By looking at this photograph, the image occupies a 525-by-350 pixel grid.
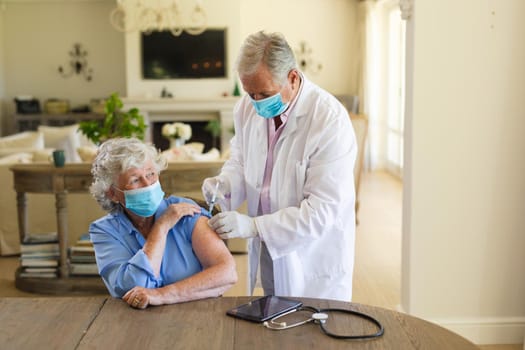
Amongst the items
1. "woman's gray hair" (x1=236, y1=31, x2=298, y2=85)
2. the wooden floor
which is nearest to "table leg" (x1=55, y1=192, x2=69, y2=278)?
the wooden floor

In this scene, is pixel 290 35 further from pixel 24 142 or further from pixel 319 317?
pixel 319 317

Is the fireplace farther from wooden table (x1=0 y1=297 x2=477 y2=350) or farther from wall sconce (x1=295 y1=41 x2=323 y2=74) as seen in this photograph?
wooden table (x1=0 y1=297 x2=477 y2=350)

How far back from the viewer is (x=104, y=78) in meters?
11.0

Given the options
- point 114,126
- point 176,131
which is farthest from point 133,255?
point 176,131

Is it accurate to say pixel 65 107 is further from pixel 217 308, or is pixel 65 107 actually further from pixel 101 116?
pixel 217 308

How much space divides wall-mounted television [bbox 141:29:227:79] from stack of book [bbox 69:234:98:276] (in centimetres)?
602

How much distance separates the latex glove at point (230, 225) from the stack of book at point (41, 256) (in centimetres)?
263

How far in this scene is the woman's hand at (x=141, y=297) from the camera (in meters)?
1.95

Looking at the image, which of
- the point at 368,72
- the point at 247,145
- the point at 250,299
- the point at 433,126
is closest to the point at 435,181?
the point at 433,126

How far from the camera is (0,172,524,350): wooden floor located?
4508 mm

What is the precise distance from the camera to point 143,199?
7.16 ft

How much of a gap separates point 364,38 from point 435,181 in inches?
286

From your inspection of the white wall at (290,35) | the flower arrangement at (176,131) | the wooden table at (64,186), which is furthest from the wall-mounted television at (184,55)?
the wooden table at (64,186)

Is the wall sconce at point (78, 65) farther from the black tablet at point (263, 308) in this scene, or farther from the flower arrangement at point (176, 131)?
the black tablet at point (263, 308)
